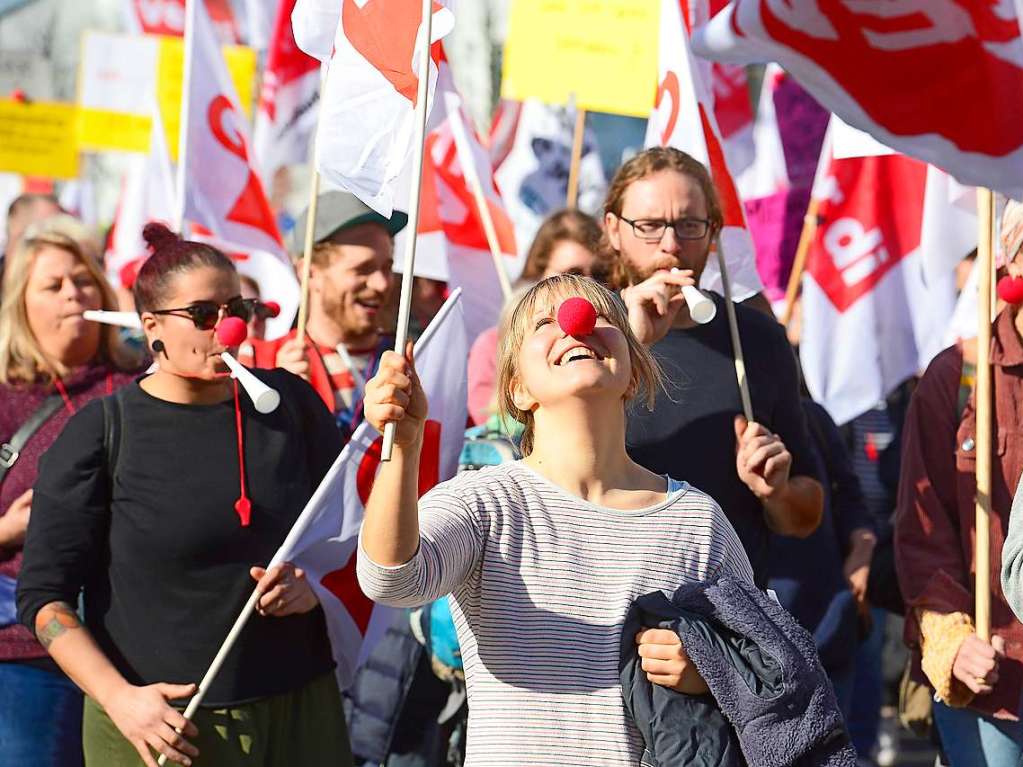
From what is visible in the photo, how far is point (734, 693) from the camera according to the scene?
2.64 m

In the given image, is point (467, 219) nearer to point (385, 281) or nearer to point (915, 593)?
point (385, 281)

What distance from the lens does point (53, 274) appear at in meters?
4.75

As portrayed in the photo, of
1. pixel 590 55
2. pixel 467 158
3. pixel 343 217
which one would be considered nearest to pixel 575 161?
pixel 590 55

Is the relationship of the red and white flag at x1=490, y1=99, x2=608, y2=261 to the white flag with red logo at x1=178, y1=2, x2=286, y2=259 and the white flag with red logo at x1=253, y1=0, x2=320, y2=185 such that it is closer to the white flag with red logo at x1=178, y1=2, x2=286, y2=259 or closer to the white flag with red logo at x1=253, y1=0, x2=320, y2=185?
the white flag with red logo at x1=253, y1=0, x2=320, y2=185

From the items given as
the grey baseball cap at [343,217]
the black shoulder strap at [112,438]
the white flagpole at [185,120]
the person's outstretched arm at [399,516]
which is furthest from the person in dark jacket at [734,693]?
the white flagpole at [185,120]

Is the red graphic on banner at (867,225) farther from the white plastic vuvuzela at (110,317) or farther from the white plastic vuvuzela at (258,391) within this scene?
the white plastic vuvuzela at (258,391)

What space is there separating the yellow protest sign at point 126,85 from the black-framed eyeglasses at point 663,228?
5.10 metres

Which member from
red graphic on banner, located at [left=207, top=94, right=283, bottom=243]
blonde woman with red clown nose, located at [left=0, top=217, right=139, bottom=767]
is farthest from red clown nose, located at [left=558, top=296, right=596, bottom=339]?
red graphic on banner, located at [left=207, top=94, right=283, bottom=243]

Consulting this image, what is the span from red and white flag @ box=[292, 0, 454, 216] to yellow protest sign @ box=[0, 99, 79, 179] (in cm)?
674

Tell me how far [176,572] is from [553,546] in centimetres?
115

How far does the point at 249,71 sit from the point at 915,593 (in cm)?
586

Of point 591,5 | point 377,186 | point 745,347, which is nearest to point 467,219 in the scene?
point 591,5

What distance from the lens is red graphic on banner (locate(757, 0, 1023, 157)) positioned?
294cm

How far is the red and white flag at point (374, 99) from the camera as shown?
10.6ft
